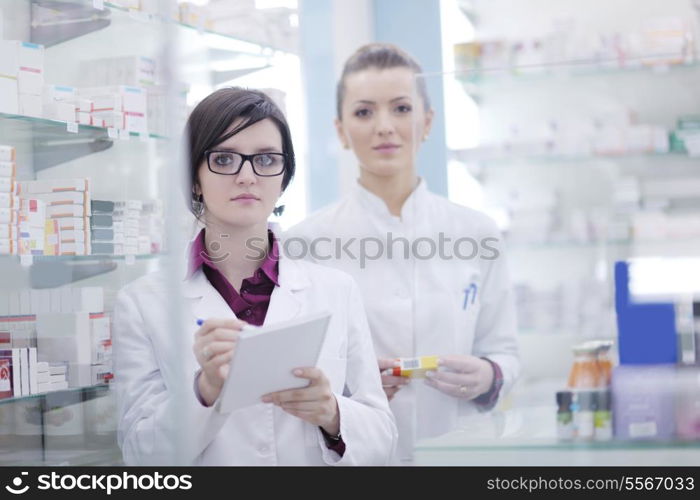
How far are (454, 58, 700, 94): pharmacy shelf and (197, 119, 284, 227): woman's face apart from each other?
0.48 m

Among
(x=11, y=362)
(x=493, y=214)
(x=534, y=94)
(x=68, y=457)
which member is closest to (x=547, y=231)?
(x=493, y=214)

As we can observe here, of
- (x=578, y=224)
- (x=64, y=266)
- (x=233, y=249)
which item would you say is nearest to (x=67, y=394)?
(x=64, y=266)

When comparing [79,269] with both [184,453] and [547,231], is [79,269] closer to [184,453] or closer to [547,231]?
[184,453]

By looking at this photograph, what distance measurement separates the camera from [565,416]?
1867 millimetres

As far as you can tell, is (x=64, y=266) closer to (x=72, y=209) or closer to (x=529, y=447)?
(x=72, y=209)

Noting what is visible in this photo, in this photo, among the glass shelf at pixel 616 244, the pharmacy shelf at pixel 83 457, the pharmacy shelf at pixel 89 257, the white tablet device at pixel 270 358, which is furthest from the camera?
the pharmacy shelf at pixel 89 257

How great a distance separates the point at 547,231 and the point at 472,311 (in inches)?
13.4

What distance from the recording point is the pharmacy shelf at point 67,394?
250 cm

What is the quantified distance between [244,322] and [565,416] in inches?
28.0

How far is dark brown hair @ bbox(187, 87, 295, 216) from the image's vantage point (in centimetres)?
208

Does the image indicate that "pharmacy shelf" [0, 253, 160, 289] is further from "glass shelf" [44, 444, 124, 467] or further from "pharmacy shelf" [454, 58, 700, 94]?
"pharmacy shelf" [454, 58, 700, 94]

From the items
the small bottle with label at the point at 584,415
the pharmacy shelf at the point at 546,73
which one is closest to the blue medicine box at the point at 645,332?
the small bottle with label at the point at 584,415

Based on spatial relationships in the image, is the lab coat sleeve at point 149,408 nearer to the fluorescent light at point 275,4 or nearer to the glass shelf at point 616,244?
the glass shelf at point 616,244

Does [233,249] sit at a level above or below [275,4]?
below
